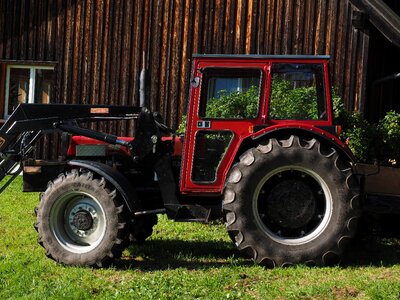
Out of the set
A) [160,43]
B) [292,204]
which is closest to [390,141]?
[292,204]

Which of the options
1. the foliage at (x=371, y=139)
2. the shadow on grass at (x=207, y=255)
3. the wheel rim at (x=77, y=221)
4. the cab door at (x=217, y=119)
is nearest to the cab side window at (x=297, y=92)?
the cab door at (x=217, y=119)

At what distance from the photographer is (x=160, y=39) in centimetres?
1207

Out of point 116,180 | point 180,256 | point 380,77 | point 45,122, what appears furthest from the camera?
point 380,77

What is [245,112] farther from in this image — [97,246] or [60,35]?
[60,35]

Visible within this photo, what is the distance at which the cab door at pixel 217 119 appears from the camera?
18.8 ft

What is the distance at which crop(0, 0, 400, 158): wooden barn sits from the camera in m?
11.7

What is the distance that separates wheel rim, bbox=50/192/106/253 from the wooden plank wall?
635cm

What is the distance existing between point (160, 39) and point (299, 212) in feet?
24.2

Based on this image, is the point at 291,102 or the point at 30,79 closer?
the point at 291,102

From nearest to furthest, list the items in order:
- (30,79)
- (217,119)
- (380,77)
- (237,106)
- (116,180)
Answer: (116,180) < (217,119) < (237,106) < (30,79) < (380,77)

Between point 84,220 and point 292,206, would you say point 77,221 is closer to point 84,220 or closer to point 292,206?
point 84,220

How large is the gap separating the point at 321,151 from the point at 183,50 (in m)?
7.03

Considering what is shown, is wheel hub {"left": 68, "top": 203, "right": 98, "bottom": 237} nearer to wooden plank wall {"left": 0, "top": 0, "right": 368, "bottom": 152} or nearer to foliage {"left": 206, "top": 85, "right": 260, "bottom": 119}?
foliage {"left": 206, "top": 85, "right": 260, "bottom": 119}

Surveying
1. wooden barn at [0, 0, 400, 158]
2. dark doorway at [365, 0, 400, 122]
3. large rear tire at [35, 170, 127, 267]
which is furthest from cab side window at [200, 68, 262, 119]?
dark doorway at [365, 0, 400, 122]
